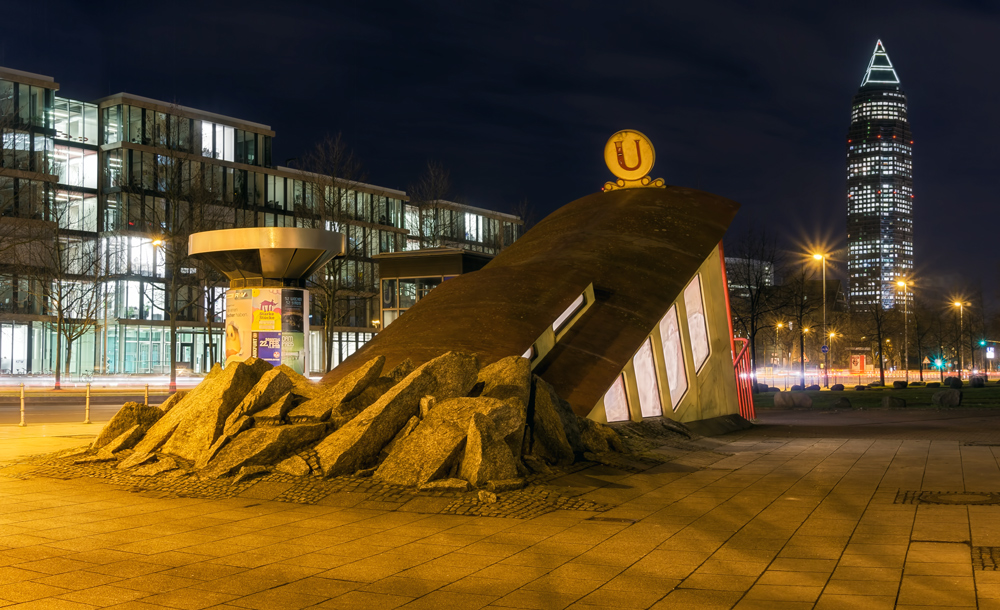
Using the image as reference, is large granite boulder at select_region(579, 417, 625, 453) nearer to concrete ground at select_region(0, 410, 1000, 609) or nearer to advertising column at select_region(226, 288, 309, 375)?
concrete ground at select_region(0, 410, 1000, 609)

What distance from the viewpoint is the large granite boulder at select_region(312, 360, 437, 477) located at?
11695mm

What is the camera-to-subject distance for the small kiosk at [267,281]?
2088 cm

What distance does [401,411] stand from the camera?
40.1 feet

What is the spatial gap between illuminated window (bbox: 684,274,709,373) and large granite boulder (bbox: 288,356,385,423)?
10.8 meters

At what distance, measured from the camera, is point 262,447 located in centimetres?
1201

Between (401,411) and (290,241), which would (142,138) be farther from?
(401,411)

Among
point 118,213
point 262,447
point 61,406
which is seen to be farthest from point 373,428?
point 118,213

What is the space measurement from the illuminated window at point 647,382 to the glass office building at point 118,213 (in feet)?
111

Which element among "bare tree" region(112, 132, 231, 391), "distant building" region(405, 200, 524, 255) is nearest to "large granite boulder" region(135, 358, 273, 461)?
"bare tree" region(112, 132, 231, 391)

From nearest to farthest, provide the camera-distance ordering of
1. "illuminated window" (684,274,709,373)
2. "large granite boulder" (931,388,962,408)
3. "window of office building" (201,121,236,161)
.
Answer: "illuminated window" (684,274,709,373) < "large granite boulder" (931,388,962,408) < "window of office building" (201,121,236,161)

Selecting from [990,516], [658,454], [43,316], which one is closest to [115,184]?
[43,316]

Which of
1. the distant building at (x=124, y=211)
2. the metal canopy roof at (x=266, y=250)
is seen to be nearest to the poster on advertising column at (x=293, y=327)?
the metal canopy roof at (x=266, y=250)

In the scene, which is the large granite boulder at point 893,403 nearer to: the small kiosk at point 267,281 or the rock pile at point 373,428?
the small kiosk at point 267,281

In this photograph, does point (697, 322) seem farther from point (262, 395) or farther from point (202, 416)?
point (202, 416)
